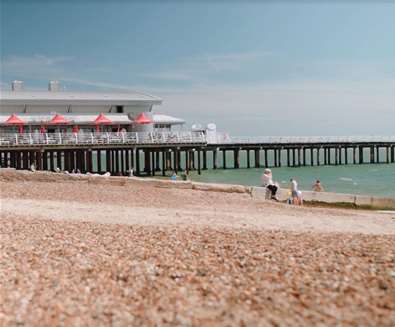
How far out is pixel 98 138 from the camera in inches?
1262

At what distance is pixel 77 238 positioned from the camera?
286 inches

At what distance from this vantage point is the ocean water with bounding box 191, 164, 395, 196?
3177cm

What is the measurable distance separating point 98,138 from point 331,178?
1796cm

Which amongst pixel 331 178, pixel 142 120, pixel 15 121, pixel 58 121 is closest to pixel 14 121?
pixel 15 121

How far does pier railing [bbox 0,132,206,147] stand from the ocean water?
277cm

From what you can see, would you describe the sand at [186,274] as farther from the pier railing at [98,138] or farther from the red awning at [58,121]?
the red awning at [58,121]

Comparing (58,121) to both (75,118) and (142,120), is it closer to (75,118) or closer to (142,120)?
(75,118)

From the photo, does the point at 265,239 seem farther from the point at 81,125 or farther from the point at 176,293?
the point at 81,125

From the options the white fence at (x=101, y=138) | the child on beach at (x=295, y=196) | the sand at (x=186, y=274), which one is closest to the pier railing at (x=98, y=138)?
the white fence at (x=101, y=138)

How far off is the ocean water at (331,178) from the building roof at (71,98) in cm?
684

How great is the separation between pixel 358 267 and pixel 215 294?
62.0 inches

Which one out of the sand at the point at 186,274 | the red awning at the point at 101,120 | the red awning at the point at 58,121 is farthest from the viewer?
the red awning at the point at 101,120

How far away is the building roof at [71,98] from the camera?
35.4 m

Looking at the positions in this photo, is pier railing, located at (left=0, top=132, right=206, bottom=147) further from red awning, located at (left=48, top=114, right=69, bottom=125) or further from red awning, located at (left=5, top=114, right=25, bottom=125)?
red awning, located at (left=48, top=114, right=69, bottom=125)
